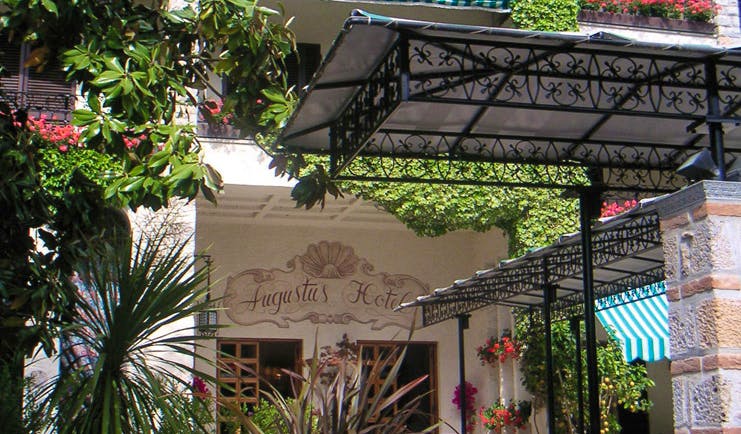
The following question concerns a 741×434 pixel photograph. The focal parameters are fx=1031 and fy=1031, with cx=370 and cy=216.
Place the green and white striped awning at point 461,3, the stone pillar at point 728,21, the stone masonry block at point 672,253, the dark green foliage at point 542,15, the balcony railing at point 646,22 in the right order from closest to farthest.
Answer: the stone masonry block at point 672,253
the green and white striped awning at point 461,3
the dark green foliage at point 542,15
the balcony railing at point 646,22
the stone pillar at point 728,21

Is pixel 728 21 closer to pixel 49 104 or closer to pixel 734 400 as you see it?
pixel 49 104

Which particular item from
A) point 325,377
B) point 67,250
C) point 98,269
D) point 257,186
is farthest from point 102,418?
point 325,377

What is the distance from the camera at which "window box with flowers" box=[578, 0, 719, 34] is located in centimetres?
1578

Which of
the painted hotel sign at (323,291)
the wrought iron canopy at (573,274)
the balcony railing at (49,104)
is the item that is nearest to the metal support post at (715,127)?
the wrought iron canopy at (573,274)

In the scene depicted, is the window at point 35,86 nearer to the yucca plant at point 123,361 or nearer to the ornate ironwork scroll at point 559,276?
the ornate ironwork scroll at point 559,276

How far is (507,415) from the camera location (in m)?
15.8

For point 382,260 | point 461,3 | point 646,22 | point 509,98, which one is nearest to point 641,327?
point 646,22

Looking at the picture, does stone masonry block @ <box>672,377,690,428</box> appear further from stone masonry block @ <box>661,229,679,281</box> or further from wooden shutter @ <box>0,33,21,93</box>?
wooden shutter @ <box>0,33,21,93</box>

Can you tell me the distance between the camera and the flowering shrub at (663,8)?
15883mm

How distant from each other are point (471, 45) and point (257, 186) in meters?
8.76

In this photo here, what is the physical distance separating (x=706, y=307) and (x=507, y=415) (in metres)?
11.1

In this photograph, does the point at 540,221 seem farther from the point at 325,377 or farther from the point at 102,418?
the point at 102,418

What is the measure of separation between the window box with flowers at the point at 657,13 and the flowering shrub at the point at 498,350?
199 inches

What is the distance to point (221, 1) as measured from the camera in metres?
6.71
